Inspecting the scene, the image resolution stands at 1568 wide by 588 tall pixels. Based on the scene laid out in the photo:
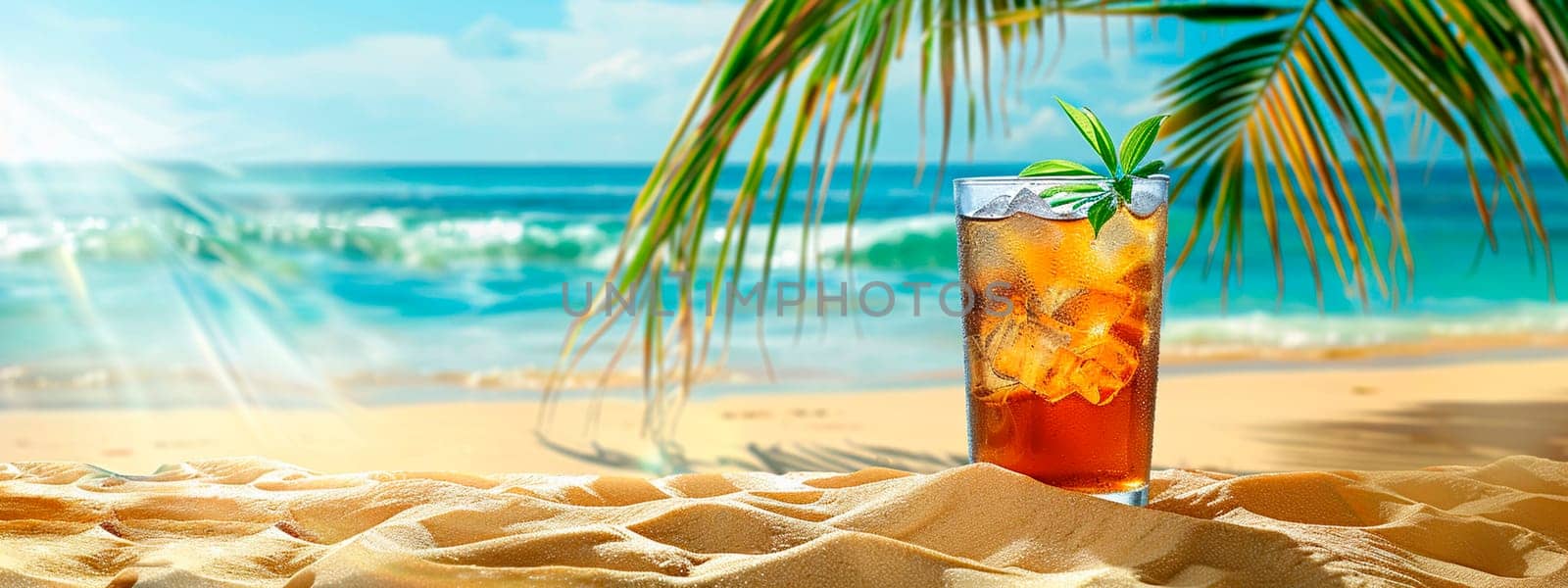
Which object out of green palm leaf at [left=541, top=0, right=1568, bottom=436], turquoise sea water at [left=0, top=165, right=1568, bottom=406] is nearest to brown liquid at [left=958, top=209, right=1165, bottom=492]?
green palm leaf at [left=541, top=0, right=1568, bottom=436]

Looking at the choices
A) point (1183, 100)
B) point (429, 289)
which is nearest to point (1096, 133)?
point (1183, 100)

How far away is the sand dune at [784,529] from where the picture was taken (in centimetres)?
48

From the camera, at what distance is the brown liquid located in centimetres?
62

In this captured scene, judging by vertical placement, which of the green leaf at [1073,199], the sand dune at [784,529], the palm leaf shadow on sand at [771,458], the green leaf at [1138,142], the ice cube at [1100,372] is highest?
the green leaf at [1138,142]

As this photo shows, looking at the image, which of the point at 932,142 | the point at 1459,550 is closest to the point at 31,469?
the point at 1459,550

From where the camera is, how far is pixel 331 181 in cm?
1169

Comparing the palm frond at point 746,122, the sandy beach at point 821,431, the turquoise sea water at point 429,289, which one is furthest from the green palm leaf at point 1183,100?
the turquoise sea water at point 429,289

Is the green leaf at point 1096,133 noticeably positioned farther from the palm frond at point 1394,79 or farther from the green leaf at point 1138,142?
the palm frond at point 1394,79

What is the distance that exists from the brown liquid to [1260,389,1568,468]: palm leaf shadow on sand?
1347mm

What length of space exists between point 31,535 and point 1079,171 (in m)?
0.56

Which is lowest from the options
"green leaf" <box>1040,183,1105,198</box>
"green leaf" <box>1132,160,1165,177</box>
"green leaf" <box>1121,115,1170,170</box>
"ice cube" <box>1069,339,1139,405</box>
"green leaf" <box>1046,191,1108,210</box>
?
"ice cube" <box>1069,339,1139,405</box>

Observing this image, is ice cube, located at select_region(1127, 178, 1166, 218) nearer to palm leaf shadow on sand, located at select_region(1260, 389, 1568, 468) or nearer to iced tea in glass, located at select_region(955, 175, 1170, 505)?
iced tea in glass, located at select_region(955, 175, 1170, 505)

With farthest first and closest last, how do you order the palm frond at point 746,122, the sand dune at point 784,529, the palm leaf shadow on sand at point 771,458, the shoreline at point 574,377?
1. the shoreline at point 574,377
2. the palm leaf shadow on sand at point 771,458
3. the palm frond at point 746,122
4. the sand dune at point 784,529

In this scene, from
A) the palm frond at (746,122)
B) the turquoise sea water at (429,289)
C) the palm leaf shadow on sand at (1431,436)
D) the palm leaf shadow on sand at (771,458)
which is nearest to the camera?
the palm frond at (746,122)
